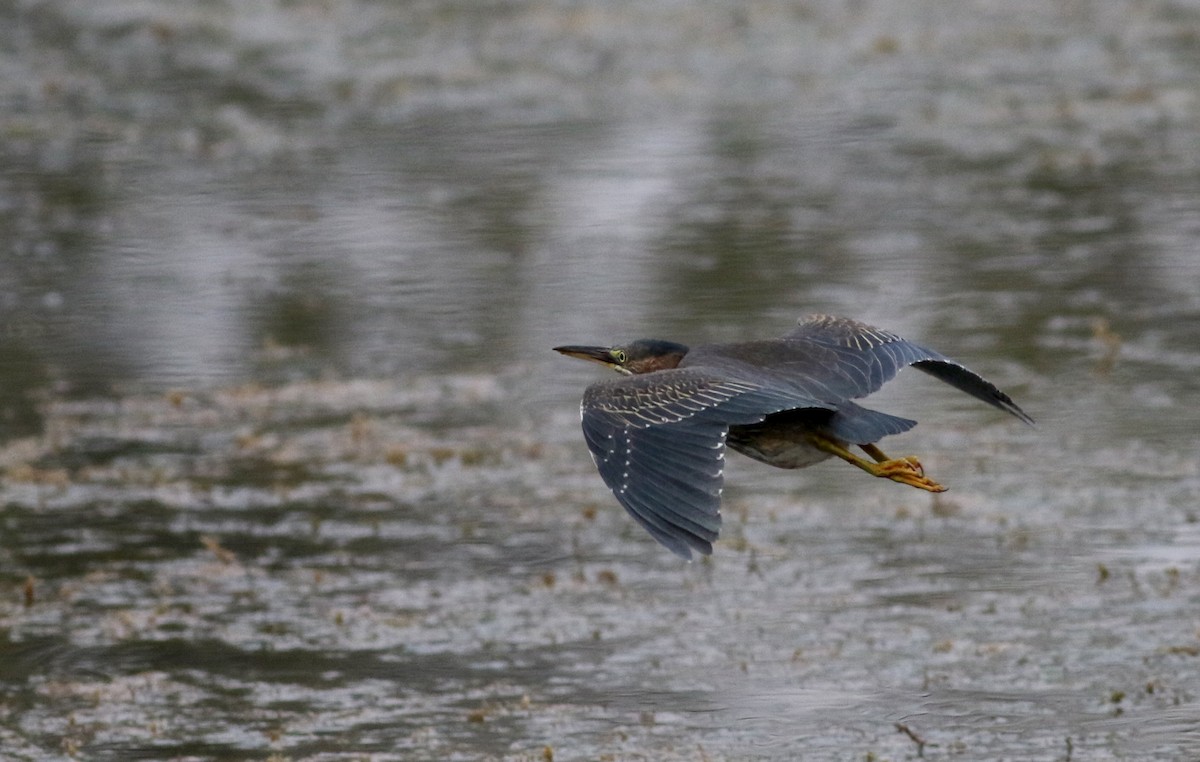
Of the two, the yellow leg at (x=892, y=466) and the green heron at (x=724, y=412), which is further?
the yellow leg at (x=892, y=466)

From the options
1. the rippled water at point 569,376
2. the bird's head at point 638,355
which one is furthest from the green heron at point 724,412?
the rippled water at point 569,376

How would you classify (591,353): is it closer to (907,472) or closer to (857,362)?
(857,362)

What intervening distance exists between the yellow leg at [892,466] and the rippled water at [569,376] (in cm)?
57

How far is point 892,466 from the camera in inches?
229

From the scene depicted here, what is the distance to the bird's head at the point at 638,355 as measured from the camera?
246 inches

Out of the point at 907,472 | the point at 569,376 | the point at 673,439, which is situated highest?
the point at 673,439

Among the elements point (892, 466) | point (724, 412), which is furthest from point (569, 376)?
point (724, 412)

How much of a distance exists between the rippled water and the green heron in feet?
2.33

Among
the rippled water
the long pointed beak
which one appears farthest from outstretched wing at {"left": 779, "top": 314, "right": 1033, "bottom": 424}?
the rippled water

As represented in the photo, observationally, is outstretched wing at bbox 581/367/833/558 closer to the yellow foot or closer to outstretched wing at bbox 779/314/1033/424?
outstretched wing at bbox 779/314/1033/424

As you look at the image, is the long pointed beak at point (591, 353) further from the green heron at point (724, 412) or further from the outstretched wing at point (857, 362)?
the outstretched wing at point (857, 362)

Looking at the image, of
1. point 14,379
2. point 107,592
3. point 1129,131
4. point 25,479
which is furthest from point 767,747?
point 1129,131

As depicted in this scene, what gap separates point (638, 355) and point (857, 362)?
708mm

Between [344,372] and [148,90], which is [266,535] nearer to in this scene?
[344,372]
